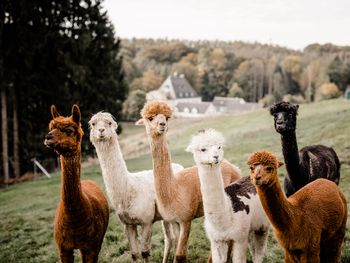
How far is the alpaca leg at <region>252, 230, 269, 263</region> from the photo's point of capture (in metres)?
4.99

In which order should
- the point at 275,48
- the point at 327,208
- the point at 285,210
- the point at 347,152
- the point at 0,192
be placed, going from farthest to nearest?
the point at 275,48
the point at 0,192
the point at 347,152
the point at 327,208
the point at 285,210

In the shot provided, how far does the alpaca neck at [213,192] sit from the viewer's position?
428 cm

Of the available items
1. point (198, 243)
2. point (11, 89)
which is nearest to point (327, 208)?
point (198, 243)

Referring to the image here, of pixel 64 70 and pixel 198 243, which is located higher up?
pixel 64 70

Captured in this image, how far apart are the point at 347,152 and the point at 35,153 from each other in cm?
1366

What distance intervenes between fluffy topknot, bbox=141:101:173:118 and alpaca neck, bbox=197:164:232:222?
1.10 m

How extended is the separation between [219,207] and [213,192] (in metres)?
0.18

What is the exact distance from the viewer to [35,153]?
734 inches

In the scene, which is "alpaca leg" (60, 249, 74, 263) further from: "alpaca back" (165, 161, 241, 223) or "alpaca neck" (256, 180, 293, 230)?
"alpaca neck" (256, 180, 293, 230)

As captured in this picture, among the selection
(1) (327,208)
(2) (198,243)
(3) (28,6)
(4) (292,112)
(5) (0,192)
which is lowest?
(5) (0,192)

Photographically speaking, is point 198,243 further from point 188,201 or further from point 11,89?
point 11,89

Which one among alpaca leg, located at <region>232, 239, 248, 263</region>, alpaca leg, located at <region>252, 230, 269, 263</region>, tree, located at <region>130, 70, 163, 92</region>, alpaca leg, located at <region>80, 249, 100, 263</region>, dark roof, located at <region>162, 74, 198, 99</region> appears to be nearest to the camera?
alpaca leg, located at <region>232, 239, 248, 263</region>

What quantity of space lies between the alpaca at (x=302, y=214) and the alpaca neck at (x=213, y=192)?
0.66 metres

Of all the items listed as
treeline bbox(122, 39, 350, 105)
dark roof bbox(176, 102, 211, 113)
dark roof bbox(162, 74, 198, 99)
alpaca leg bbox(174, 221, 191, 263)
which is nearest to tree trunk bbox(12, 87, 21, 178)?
alpaca leg bbox(174, 221, 191, 263)
